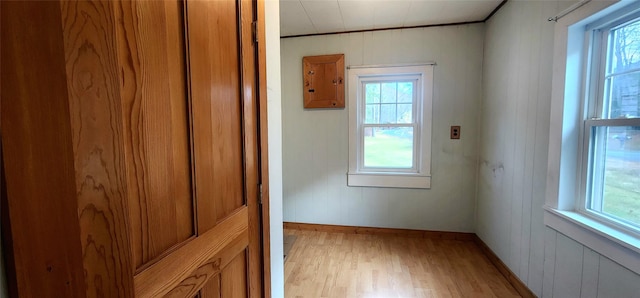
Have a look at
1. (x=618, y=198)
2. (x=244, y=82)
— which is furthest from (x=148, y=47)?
(x=618, y=198)

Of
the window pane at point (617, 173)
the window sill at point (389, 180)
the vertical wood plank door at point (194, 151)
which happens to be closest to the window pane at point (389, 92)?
the window sill at point (389, 180)

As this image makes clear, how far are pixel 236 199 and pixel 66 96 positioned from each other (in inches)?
21.7

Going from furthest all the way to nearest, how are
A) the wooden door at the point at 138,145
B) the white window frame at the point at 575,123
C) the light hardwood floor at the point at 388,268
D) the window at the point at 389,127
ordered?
the window at the point at 389,127 → the light hardwood floor at the point at 388,268 → the white window frame at the point at 575,123 → the wooden door at the point at 138,145

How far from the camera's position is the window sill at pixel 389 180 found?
108 inches

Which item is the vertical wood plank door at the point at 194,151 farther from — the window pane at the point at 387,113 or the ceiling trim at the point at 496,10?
the ceiling trim at the point at 496,10

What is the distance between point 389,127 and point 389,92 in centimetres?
39

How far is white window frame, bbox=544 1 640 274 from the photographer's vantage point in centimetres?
134

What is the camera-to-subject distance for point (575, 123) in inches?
57.7

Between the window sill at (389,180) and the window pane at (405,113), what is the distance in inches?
24.2

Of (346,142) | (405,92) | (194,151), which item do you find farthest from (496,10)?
(194,151)

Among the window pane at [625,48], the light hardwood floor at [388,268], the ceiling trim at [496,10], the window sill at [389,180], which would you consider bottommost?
the light hardwood floor at [388,268]

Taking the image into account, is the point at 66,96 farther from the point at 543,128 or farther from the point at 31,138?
the point at 543,128

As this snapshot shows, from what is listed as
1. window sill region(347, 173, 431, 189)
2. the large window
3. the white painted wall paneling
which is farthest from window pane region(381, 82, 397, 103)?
the large window

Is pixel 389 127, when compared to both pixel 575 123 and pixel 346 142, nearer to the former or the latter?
pixel 346 142
